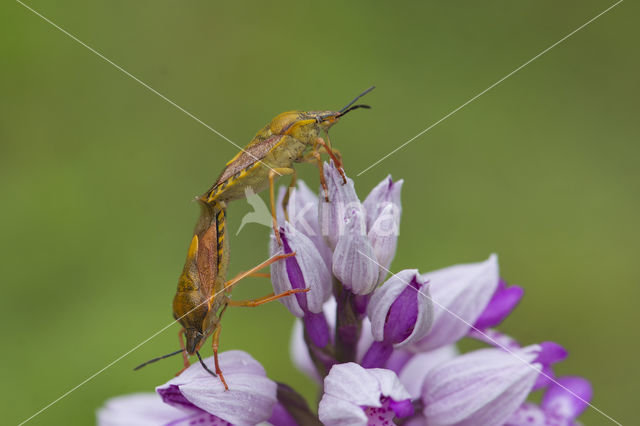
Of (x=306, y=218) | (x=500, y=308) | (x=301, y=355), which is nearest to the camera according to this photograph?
(x=306, y=218)

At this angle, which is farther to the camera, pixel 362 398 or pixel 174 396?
pixel 174 396

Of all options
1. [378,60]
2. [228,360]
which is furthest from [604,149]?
[228,360]

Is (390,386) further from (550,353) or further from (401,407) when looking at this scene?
(550,353)

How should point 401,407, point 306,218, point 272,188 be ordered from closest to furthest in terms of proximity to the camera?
point 401,407
point 272,188
point 306,218

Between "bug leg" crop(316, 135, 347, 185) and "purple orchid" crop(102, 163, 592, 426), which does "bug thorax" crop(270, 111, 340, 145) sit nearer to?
"bug leg" crop(316, 135, 347, 185)

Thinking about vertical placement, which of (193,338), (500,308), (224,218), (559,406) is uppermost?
(224,218)

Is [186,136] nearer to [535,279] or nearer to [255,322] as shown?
[255,322]

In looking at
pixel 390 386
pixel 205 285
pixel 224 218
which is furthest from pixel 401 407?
pixel 224 218

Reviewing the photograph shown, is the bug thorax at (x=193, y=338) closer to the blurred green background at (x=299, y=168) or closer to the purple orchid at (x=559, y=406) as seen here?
the purple orchid at (x=559, y=406)
